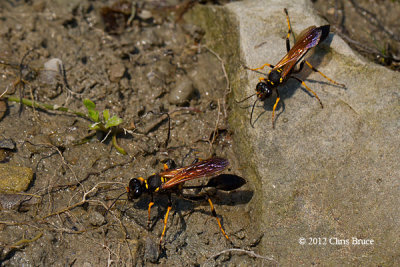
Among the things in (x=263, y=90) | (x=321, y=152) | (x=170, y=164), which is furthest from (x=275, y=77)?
(x=170, y=164)

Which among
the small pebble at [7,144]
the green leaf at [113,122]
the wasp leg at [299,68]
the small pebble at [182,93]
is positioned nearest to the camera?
the small pebble at [7,144]

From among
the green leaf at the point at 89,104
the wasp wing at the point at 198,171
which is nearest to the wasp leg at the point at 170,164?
the wasp wing at the point at 198,171

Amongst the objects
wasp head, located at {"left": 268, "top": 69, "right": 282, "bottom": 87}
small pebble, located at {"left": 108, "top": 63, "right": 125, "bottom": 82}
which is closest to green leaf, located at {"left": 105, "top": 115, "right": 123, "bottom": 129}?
small pebble, located at {"left": 108, "top": 63, "right": 125, "bottom": 82}

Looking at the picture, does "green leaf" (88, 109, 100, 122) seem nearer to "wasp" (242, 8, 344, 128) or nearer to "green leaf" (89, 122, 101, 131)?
"green leaf" (89, 122, 101, 131)

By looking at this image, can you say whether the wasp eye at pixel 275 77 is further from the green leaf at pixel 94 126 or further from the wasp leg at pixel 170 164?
the green leaf at pixel 94 126

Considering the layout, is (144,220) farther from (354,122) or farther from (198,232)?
(354,122)
